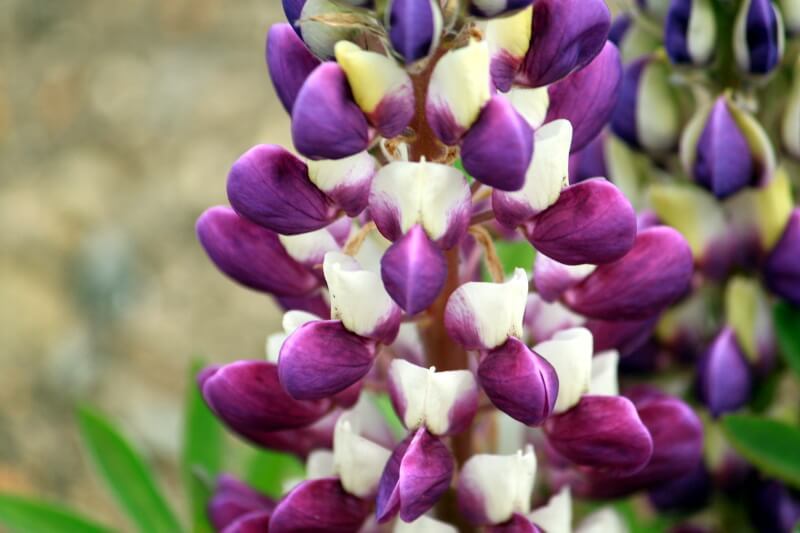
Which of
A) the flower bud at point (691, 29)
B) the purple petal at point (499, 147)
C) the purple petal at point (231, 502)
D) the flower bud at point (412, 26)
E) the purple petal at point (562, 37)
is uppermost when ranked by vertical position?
the flower bud at point (412, 26)

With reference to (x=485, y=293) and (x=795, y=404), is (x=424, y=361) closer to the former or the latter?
(x=485, y=293)

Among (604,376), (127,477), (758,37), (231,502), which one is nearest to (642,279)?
(604,376)

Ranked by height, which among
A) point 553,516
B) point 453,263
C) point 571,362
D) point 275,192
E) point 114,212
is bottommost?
point 114,212

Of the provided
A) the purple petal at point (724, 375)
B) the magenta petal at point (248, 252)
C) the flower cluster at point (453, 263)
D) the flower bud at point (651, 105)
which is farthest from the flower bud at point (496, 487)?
the flower bud at point (651, 105)

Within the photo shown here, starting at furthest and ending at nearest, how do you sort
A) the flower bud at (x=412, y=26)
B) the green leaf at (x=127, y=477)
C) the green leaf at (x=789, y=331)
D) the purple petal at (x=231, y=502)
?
the green leaf at (x=127, y=477)
the green leaf at (x=789, y=331)
the purple petal at (x=231, y=502)
the flower bud at (x=412, y=26)

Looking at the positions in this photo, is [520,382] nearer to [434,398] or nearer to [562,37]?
[434,398]

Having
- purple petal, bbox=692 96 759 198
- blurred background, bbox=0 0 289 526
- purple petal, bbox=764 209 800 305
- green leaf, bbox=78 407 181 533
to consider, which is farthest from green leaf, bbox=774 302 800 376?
blurred background, bbox=0 0 289 526

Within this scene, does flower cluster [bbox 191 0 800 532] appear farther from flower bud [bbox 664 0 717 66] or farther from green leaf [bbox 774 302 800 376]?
green leaf [bbox 774 302 800 376]

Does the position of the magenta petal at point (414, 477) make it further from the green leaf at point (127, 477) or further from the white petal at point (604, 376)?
the green leaf at point (127, 477)
